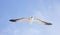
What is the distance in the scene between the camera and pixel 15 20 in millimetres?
52375

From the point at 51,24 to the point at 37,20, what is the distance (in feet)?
8.81

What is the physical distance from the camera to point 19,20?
52250 millimetres

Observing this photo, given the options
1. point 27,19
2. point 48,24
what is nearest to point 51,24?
point 48,24

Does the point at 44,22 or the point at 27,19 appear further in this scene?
the point at 44,22

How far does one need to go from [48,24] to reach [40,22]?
153 centimetres

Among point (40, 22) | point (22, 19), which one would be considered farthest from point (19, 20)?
point (40, 22)

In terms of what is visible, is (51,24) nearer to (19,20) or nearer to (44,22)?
(44,22)

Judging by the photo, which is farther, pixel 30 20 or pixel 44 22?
Result: pixel 44 22

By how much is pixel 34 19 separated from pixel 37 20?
5.21 ft

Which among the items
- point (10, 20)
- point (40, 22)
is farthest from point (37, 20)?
point (10, 20)

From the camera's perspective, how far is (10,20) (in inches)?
2030

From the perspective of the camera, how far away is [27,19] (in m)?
51.1

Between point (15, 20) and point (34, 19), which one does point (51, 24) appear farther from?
point (15, 20)

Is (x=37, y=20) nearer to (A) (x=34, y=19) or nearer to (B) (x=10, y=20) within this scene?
(A) (x=34, y=19)
